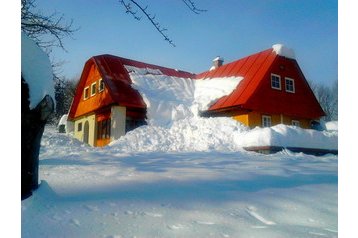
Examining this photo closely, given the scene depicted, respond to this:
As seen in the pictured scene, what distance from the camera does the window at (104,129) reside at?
11578 mm

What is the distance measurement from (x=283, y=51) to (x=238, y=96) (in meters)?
2.80

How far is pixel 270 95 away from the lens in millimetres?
11086

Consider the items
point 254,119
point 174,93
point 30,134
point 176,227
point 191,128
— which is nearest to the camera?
point 176,227

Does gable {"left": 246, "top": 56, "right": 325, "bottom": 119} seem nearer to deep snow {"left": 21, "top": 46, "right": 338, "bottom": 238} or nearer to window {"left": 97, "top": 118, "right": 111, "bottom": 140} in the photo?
window {"left": 97, "top": 118, "right": 111, "bottom": 140}

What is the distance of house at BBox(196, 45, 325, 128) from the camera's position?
10.6 meters

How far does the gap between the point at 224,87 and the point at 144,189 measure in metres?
9.92

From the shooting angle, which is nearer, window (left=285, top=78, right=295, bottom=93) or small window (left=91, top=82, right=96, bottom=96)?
window (left=285, top=78, right=295, bottom=93)

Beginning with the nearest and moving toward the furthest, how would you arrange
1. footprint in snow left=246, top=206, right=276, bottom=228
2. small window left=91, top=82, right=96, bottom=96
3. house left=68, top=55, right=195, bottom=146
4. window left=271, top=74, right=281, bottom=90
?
1. footprint in snow left=246, top=206, right=276, bottom=228
2. house left=68, top=55, right=195, bottom=146
3. window left=271, top=74, right=281, bottom=90
4. small window left=91, top=82, right=96, bottom=96

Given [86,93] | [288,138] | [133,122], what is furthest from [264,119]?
[86,93]

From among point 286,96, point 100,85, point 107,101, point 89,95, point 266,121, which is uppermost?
point 100,85

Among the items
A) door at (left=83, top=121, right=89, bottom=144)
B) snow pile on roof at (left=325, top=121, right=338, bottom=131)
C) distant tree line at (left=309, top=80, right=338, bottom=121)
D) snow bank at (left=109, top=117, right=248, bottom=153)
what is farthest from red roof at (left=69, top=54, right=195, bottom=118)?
snow pile on roof at (left=325, top=121, right=338, bottom=131)

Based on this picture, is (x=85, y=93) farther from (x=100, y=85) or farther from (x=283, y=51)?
(x=283, y=51)

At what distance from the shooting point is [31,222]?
1.71m
